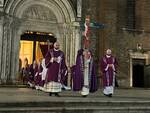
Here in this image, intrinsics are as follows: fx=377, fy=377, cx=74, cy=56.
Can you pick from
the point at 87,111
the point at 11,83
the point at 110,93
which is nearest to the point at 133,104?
the point at 87,111

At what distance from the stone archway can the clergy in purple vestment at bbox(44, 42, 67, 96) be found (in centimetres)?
730

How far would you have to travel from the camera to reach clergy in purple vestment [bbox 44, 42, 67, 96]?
12.1 metres

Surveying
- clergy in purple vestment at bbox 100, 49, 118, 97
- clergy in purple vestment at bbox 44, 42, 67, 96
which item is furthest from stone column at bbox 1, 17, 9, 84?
clergy in purple vestment at bbox 44, 42, 67, 96

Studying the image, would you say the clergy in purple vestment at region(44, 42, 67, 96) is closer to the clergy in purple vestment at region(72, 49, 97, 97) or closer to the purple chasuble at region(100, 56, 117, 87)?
the clergy in purple vestment at region(72, 49, 97, 97)

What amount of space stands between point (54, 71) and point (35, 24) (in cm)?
897

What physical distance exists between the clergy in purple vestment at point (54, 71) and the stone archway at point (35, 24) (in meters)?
7.30

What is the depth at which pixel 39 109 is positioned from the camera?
8844mm

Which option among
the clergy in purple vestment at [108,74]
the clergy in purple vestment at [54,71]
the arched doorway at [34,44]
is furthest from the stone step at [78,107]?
the arched doorway at [34,44]

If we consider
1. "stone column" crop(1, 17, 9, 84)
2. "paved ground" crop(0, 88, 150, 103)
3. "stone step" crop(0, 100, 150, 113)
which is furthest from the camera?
"stone column" crop(1, 17, 9, 84)

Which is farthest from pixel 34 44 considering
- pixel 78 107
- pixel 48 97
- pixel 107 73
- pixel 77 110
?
pixel 77 110

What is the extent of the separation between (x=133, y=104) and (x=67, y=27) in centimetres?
1132

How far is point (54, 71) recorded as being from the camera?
12.1m

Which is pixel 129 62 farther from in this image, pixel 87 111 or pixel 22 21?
pixel 87 111

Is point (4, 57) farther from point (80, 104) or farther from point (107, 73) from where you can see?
point (80, 104)
